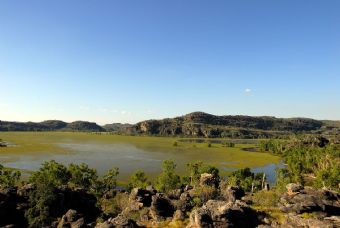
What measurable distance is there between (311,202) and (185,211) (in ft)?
63.9

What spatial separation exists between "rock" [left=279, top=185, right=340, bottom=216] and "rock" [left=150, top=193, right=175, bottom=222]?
17539mm

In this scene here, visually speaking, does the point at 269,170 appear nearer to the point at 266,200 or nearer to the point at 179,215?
the point at 266,200

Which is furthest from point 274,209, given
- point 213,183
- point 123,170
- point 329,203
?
point 123,170

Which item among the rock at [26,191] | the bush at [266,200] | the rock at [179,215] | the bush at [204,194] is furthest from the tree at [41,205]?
the bush at [266,200]

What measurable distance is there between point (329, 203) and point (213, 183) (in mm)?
31762

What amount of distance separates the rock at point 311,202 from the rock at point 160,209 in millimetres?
17539

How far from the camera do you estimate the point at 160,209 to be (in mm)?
51812

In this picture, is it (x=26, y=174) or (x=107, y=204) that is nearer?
(x=107, y=204)

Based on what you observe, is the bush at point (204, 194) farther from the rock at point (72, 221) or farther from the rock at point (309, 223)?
the rock at point (72, 221)

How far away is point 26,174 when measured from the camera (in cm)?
11569

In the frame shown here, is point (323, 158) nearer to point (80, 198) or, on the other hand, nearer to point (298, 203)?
point (298, 203)

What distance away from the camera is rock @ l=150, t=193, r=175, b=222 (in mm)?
50806

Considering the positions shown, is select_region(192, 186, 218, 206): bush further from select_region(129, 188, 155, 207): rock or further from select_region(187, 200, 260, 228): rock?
select_region(187, 200, 260, 228): rock

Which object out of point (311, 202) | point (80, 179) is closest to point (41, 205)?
point (80, 179)
